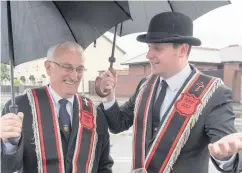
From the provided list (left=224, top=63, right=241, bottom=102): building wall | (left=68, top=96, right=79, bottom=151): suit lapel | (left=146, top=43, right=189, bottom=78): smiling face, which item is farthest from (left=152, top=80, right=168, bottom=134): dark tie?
(left=224, top=63, right=241, bottom=102): building wall

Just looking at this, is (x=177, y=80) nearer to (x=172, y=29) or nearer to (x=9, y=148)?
(x=172, y=29)

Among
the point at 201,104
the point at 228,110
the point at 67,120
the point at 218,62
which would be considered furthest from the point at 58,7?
the point at 218,62

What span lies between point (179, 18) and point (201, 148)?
77 cm

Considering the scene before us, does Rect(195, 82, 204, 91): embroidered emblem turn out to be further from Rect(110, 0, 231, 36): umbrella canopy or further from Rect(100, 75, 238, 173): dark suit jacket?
Rect(110, 0, 231, 36): umbrella canopy

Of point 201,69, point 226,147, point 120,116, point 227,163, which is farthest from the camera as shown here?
point 201,69

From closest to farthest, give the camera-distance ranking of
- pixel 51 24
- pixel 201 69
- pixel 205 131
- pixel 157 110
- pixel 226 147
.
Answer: pixel 226 147
pixel 205 131
pixel 157 110
pixel 51 24
pixel 201 69

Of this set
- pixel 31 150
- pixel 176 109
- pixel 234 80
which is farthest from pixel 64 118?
pixel 234 80

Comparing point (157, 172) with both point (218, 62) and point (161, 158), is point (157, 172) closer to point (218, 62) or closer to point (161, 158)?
point (161, 158)

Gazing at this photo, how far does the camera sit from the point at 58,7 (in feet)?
6.70

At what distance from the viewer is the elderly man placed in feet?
6.16

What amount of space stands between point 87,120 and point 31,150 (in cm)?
38

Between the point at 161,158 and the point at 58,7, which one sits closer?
the point at 161,158

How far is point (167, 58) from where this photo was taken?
195 cm

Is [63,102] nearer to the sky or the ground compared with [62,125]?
nearer to the sky
